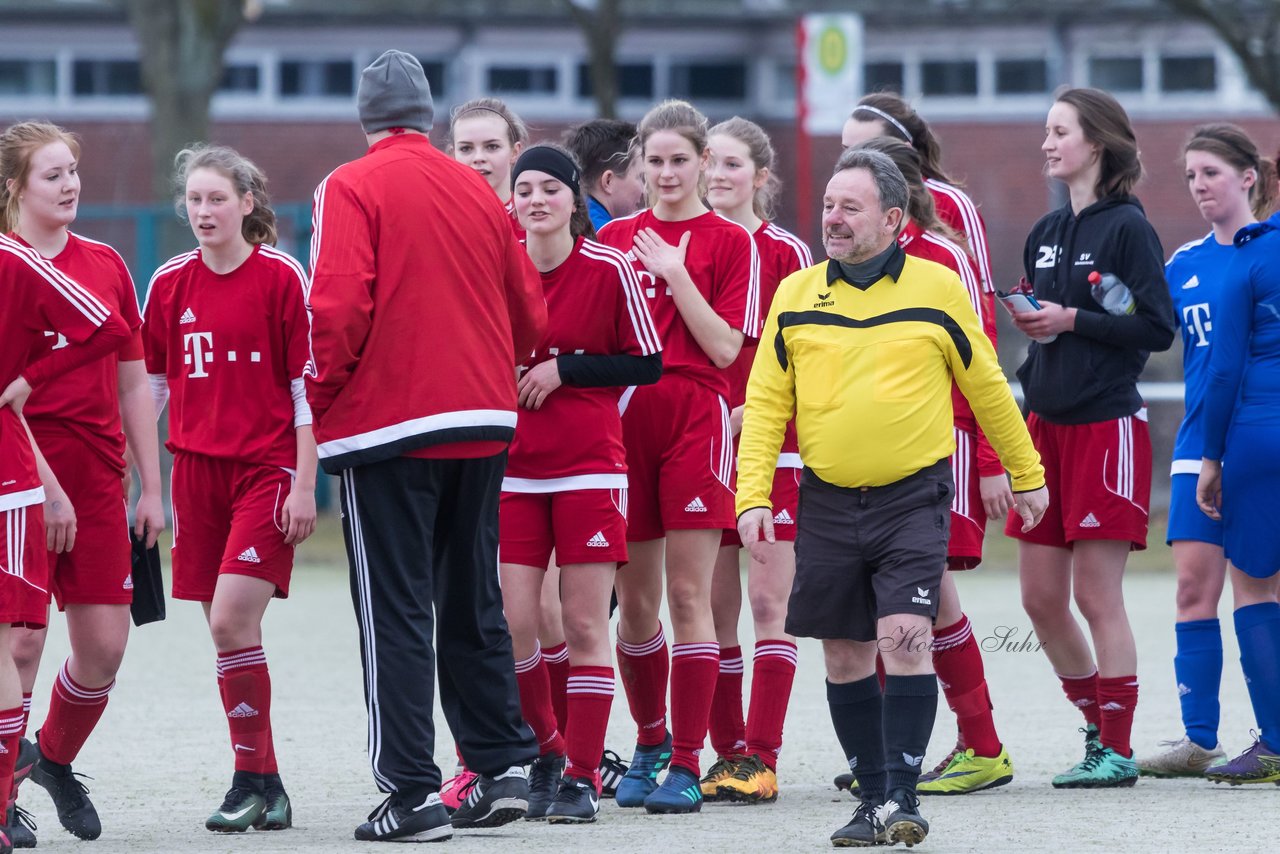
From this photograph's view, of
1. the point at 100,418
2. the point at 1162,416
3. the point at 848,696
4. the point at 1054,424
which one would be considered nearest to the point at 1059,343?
the point at 1054,424

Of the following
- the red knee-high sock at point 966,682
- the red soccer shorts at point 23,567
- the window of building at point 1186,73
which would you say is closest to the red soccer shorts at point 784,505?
the red knee-high sock at point 966,682

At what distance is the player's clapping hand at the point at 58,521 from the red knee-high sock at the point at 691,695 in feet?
6.06

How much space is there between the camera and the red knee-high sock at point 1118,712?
22.0 feet

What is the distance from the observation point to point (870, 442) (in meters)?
5.48

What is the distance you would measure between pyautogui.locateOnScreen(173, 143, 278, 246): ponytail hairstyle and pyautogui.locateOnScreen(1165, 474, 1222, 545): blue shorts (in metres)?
3.18

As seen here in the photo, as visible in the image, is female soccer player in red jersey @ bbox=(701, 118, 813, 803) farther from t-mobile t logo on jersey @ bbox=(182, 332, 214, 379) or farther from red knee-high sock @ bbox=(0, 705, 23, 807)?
red knee-high sock @ bbox=(0, 705, 23, 807)

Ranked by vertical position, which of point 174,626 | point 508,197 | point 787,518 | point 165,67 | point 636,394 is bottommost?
point 174,626

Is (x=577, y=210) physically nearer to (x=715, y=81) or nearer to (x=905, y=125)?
(x=905, y=125)

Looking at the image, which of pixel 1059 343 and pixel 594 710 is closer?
pixel 594 710

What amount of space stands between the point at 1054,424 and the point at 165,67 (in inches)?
647

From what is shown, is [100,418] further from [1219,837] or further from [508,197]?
[1219,837]

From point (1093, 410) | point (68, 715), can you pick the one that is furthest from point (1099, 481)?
point (68, 715)

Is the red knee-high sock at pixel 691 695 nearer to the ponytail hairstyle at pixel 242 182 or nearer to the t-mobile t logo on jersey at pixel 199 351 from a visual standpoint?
the t-mobile t logo on jersey at pixel 199 351

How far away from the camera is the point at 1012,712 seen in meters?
8.45
